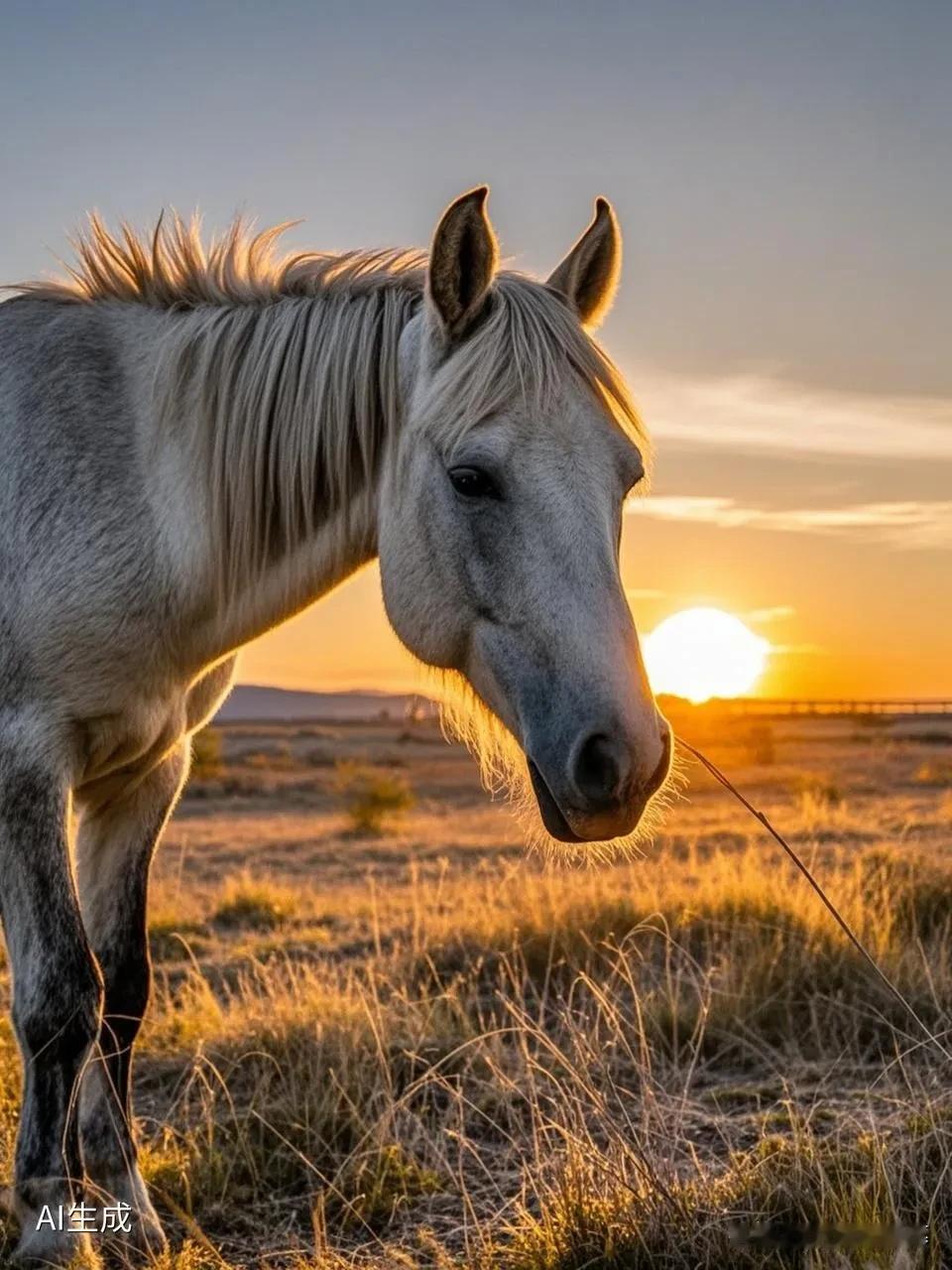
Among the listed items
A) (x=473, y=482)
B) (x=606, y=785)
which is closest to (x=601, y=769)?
(x=606, y=785)

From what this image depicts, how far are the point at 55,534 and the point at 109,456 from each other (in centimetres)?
31

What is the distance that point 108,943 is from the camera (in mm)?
4469

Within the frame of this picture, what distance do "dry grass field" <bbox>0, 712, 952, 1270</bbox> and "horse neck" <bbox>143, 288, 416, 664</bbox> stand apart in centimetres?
131

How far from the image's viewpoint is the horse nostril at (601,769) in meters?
3.03

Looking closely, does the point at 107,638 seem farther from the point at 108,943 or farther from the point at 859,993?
the point at 859,993

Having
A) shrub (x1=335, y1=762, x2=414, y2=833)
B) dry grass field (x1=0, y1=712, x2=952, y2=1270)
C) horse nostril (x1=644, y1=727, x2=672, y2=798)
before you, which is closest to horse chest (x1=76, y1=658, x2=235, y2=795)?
dry grass field (x1=0, y1=712, x2=952, y2=1270)

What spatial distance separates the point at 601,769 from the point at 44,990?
1.83m

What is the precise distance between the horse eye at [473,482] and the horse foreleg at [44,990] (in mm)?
1514

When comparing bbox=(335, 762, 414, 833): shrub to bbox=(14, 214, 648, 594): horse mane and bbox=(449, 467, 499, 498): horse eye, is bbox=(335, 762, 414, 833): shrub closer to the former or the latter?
bbox=(14, 214, 648, 594): horse mane

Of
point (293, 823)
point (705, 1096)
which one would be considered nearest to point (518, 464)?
point (705, 1096)

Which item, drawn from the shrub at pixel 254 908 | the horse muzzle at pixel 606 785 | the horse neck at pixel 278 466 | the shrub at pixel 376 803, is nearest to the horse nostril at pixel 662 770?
the horse muzzle at pixel 606 785

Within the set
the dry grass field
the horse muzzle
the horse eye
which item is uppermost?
the horse eye

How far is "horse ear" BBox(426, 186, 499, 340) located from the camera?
136 inches

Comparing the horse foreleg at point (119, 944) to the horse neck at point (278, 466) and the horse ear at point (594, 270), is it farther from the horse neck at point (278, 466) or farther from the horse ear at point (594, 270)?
the horse ear at point (594, 270)
